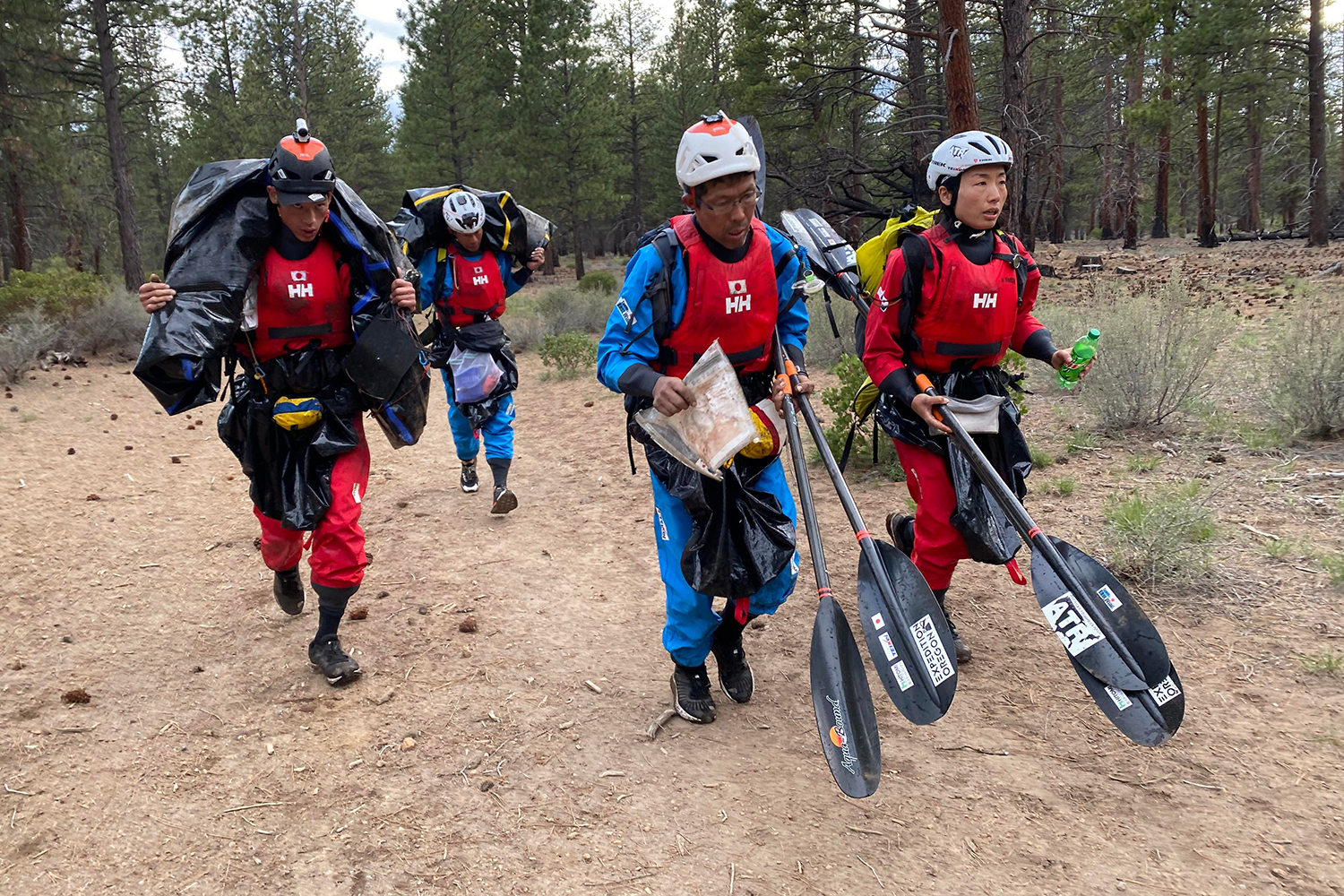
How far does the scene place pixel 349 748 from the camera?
11.2 ft

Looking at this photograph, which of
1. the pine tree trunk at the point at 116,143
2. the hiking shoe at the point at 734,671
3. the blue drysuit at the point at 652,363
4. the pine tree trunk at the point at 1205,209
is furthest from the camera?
the pine tree trunk at the point at 1205,209

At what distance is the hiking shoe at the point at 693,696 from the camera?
346cm

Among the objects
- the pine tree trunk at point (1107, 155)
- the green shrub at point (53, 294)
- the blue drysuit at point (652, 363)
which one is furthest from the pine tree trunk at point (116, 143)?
the pine tree trunk at point (1107, 155)

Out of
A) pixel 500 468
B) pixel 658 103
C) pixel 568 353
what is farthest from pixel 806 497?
pixel 658 103

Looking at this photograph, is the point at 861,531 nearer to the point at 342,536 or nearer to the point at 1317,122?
the point at 342,536

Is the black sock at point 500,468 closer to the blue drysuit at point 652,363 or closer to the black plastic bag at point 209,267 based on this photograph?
the black plastic bag at point 209,267

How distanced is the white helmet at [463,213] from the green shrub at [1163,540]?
15.8 feet

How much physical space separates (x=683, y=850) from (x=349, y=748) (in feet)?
4.94

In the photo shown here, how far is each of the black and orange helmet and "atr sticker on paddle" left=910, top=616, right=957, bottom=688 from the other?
3.01 meters

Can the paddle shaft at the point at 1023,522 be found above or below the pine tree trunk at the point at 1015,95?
below

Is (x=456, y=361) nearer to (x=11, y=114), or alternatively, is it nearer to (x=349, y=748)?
(x=349, y=748)

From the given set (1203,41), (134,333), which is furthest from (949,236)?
(1203,41)

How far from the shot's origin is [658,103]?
3775 cm

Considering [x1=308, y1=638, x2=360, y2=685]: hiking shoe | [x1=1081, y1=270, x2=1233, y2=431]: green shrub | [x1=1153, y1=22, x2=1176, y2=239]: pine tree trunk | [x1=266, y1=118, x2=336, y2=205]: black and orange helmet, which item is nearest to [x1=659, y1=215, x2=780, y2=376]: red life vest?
[x1=266, y1=118, x2=336, y2=205]: black and orange helmet
